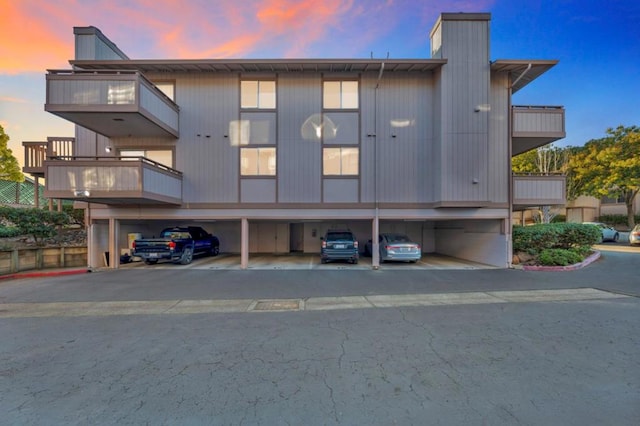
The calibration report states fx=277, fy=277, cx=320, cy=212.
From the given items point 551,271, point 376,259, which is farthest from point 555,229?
point 376,259

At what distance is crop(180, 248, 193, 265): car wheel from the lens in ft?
42.1

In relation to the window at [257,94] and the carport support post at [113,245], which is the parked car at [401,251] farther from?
the carport support post at [113,245]

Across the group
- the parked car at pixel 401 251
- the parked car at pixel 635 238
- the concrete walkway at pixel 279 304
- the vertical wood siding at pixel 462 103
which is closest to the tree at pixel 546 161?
the parked car at pixel 635 238

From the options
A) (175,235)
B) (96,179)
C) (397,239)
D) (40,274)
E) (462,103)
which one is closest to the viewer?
(96,179)

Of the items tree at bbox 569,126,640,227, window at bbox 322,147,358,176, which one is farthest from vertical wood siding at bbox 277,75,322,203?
tree at bbox 569,126,640,227

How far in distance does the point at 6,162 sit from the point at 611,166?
48.8 meters

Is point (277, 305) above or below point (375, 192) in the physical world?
below

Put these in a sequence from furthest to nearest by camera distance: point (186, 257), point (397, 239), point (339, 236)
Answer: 1. point (397, 239)
2. point (339, 236)
3. point (186, 257)

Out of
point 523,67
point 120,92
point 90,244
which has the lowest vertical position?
point 90,244

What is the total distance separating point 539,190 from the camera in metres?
12.2

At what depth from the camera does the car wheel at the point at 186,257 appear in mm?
12839

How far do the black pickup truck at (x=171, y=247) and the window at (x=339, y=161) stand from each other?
7.57 metres

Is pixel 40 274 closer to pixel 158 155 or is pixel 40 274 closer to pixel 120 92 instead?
pixel 158 155

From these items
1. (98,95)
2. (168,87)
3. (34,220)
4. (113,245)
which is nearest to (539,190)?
(168,87)
